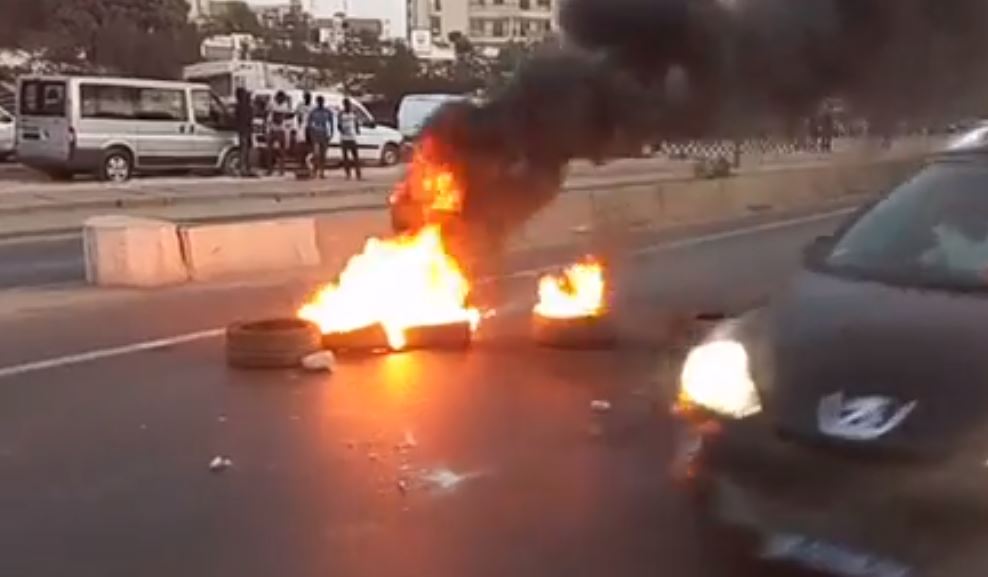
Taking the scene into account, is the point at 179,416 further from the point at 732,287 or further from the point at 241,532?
the point at 732,287

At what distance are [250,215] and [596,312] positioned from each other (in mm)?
12893

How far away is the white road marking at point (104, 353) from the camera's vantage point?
963 centimetres

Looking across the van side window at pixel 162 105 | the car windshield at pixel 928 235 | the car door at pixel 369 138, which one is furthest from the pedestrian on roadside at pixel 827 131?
the car door at pixel 369 138

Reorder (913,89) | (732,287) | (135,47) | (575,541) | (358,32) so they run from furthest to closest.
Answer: (358,32) < (135,47) < (913,89) < (732,287) < (575,541)

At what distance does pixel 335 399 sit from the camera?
8492 millimetres

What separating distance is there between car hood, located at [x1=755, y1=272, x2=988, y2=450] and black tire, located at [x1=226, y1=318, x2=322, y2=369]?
457 centimetres

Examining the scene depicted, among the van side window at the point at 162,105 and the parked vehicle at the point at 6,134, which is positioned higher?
the van side window at the point at 162,105

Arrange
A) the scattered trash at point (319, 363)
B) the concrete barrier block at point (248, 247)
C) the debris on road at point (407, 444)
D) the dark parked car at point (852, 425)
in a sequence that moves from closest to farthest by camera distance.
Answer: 1. the dark parked car at point (852, 425)
2. the debris on road at point (407, 444)
3. the scattered trash at point (319, 363)
4. the concrete barrier block at point (248, 247)

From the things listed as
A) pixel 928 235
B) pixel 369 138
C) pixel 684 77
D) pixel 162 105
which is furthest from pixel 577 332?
pixel 369 138

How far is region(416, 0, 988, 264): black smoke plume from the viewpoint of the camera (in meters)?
11.6

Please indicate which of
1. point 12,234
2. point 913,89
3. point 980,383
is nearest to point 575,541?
point 980,383

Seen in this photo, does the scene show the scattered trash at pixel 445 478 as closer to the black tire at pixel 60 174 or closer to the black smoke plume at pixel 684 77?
the black smoke plume at pixel 684 77

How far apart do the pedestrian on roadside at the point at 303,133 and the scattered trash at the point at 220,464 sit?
24.8 m

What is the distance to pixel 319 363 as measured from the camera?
936 centimetres
